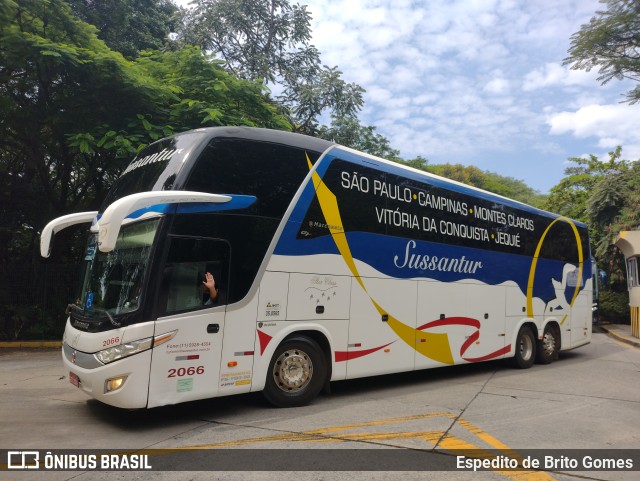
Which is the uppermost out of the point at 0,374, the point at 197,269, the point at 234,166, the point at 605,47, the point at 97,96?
the point at 605,47

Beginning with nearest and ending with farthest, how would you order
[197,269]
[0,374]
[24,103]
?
[197,269] → [0,374] → [24,103]

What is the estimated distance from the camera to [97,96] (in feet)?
39.4

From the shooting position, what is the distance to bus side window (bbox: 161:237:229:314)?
5.67 m

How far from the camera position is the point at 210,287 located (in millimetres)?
5961

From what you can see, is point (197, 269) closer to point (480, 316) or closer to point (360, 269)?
point (360, 269)

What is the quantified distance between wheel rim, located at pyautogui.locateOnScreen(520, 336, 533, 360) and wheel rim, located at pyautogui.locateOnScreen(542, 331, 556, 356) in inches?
A: 23.3

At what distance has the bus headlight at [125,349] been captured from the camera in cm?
536

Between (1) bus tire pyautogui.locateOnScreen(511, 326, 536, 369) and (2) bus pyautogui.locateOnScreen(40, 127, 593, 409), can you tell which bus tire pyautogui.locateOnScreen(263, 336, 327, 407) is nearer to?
(2) bus pyautogui.locateOnScreen(40, 127, 593, 409)

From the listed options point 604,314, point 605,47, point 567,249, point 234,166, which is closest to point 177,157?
point 234,166

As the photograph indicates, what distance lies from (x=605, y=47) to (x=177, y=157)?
19318 mm

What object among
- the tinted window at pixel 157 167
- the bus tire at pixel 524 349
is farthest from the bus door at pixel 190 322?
the bus tire at pixel 524 349

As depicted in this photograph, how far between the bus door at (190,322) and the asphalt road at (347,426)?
0.53 meters

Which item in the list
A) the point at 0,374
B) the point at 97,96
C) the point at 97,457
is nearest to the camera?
the point at 97,457

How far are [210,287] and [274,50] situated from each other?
1960 centimetres
